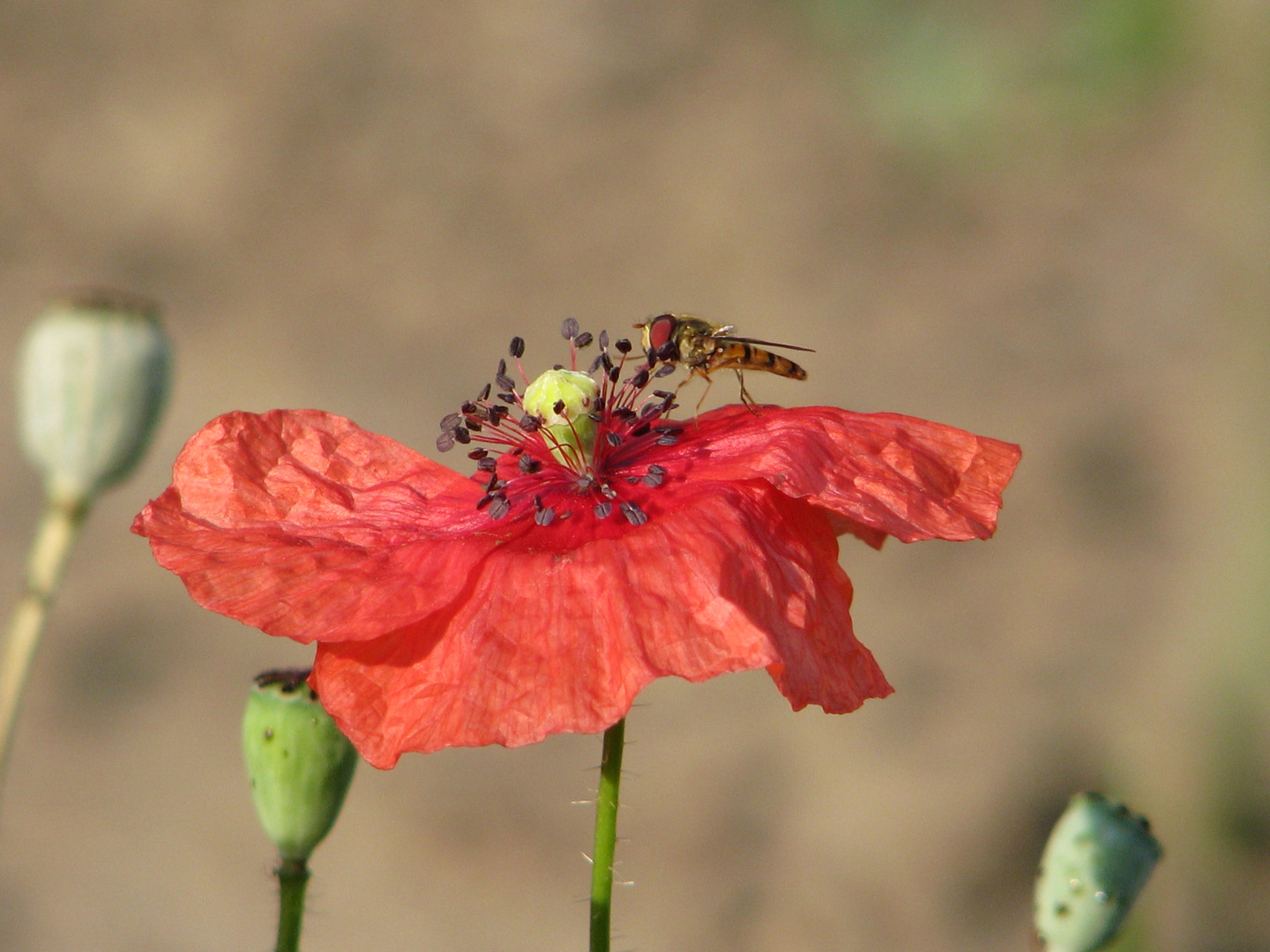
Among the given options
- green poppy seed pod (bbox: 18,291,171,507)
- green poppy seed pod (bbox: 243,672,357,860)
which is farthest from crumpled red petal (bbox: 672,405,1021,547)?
green poppy seed pod (bbox: 18,291,171,507)

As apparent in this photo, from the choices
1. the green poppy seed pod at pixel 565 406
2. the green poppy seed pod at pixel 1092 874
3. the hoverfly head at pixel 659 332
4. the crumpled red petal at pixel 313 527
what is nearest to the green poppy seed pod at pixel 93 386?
the crumpled red petal at pixel 313 527

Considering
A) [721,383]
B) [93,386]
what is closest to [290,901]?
[93,386]

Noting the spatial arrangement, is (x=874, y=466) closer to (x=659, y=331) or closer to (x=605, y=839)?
(x=659, y=331)

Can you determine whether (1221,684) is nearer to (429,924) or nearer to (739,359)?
(429,924)

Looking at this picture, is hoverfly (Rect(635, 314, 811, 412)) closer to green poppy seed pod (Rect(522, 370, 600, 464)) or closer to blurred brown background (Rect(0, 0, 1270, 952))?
green poppy seed pod (Rect(522, 370, 600, 464))

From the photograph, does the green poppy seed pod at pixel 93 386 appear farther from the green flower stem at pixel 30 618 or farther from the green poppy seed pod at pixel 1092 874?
the green poppy seed pod at pixel 1092 874

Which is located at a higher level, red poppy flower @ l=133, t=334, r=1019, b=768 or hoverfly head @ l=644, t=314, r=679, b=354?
hoverfly head @ l=644, t=314, r=679, b=354

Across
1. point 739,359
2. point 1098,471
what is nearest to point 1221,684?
point 1098,471
